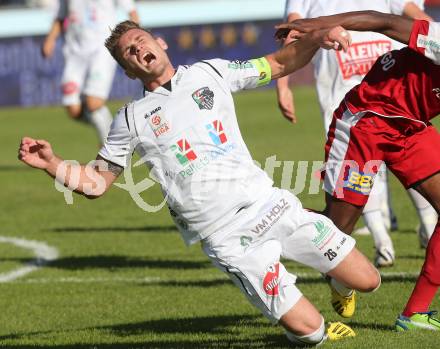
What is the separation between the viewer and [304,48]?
646cm

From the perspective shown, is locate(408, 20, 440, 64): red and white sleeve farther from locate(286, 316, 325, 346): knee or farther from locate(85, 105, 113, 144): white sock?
locate(85, 105, 113, 144): white sock

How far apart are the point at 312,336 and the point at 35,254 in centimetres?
497

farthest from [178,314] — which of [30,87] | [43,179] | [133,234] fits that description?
[30,87]

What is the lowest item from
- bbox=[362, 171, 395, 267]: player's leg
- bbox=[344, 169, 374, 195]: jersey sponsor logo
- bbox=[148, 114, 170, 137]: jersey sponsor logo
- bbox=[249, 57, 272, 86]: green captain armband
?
bbox=[362, 171, 395, 267]: player's leg

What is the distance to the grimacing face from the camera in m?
6.12

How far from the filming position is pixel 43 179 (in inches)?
677

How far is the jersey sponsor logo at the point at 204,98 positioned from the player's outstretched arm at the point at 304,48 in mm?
538

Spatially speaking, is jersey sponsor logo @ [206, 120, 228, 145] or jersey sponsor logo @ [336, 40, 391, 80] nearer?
jersey sponsor logo @ [206, 120, 228, 145]

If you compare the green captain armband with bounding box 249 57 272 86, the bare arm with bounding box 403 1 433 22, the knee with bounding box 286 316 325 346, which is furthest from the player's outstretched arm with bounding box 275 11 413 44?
the bare arm with bounding box 403 1 433 22

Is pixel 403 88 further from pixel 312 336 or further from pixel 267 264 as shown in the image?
pixel 312 336

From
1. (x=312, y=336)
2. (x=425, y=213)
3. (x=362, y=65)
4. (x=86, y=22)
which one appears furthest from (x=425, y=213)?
(x=86, y=22)

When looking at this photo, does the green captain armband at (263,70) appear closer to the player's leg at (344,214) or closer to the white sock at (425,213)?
the player's leg at (344,214)

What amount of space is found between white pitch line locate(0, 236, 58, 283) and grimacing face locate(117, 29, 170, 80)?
359 centimetres

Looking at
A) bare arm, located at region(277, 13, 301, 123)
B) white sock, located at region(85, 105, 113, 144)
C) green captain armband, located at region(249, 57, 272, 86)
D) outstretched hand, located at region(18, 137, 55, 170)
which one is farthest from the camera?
white sock, located at region(85, 105, 113, 144)
